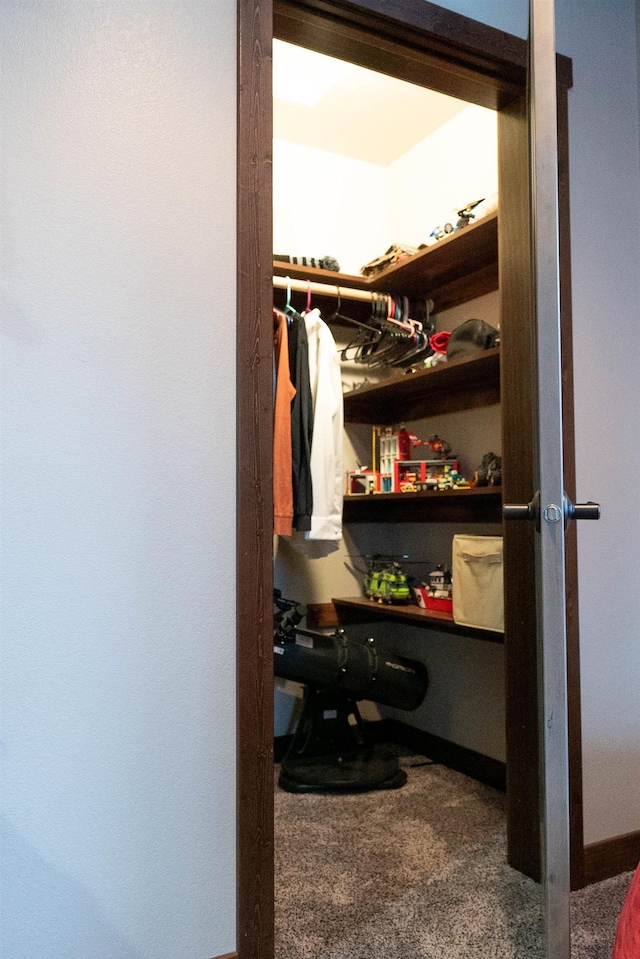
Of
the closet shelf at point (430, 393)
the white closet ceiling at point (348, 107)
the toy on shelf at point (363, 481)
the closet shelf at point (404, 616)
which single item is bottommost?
the closet shelf at point (404, 616)

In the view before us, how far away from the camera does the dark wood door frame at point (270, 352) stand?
1.53 m

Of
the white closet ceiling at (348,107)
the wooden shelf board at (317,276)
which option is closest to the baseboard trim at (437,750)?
the wooden shelf board at (317,276)

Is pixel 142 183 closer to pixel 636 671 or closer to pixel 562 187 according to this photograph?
pixel 562 187

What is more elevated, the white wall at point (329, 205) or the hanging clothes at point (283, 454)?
the white wall at point (329, 205)

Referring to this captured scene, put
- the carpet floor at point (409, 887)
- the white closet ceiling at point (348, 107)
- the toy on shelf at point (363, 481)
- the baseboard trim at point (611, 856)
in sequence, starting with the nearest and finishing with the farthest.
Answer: the carpet floor at point (409, 887)
the baseboard trim at point (611, 856)
the white closet ceiling at point (348, 107)
the toy on shelf at point (363, 481)

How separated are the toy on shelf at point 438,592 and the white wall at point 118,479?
62.5 inches

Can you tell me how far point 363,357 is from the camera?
3418 mm

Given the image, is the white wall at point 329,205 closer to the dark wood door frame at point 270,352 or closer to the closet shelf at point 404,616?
the dark wood door frame at point 270,352

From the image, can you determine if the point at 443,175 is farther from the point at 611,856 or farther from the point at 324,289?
the point at 611,856

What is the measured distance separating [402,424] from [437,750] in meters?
1.48

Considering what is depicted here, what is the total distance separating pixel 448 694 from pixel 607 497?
137cm

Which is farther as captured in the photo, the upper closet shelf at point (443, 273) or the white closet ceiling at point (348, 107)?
the white closet ceiling at point (348, 107)

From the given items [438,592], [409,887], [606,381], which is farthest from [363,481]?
[409,887]

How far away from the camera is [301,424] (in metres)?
2.69
